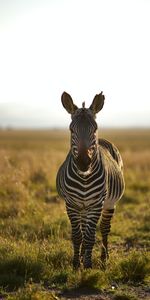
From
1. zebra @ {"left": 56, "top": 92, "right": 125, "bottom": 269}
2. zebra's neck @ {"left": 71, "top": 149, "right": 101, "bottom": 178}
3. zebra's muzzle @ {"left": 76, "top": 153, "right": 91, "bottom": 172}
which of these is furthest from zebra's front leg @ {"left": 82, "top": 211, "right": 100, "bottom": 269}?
zebra's muzzle @ {"left": 76, "top": 153, "right": 91, "bottom": 172}

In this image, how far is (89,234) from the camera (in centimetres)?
679

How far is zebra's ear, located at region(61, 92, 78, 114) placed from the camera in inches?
272

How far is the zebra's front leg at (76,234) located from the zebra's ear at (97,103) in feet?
4.94

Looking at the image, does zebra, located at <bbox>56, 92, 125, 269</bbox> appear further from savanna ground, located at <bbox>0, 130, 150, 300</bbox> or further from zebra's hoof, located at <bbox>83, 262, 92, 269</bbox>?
savanna ground, located at <bbox>0, 130, 150, 300</bbox>

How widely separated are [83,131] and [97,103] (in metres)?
0.78

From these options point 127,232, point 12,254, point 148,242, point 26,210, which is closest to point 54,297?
point 12,254

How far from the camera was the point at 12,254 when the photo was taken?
24.2 feet

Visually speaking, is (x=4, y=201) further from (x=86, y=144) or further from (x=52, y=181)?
(x=86, y=144)

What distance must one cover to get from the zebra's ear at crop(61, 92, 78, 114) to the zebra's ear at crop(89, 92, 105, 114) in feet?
0.82

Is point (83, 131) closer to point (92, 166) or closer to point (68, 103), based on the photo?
point (92, 166)

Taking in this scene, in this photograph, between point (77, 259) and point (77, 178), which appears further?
point (77, 259)

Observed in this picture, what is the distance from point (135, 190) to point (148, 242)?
7.52m

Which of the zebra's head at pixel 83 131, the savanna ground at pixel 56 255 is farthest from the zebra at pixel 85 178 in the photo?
the savanna ground at pixel 56 255

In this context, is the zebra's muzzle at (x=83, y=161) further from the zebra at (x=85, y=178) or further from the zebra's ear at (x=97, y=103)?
the zebra's ear at (x=97, y=103)
